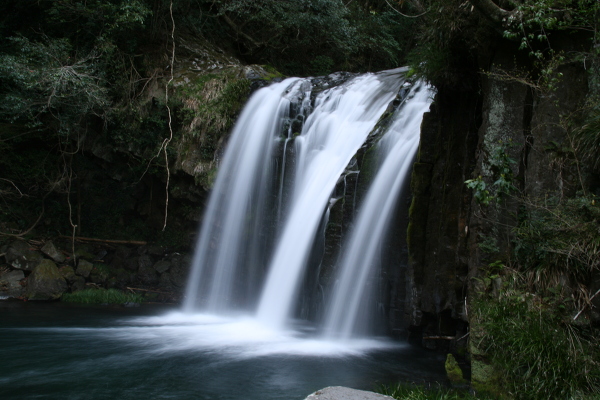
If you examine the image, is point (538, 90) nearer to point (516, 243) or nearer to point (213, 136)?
point (516, 243)

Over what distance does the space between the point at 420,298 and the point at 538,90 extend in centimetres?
335

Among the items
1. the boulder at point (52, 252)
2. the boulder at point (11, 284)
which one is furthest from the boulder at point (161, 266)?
the boulder at point (11, 284)

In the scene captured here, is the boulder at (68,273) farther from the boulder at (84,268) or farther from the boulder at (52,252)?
the boulder at (52,252)

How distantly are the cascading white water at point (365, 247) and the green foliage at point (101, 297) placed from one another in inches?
230

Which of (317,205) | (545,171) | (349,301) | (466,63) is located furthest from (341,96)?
(545,171)

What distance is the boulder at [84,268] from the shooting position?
1210cm

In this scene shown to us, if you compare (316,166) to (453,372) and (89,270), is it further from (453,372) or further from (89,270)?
(89,270)

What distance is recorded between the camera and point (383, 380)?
6.01m

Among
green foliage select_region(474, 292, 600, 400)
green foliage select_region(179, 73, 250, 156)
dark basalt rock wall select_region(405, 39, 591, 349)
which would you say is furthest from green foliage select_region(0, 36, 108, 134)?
green foliage select_region(474, 292, 600, 400)

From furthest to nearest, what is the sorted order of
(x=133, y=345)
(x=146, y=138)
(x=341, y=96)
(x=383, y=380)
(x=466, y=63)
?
(x=146, y=138) → (x=341, y=96) → (x=133, y=345) → (x=466, y=63) → (x=383, y=380)

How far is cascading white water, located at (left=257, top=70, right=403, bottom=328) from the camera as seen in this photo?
9.14 m

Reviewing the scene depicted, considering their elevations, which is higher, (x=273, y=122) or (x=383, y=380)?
(x=273, y=122)

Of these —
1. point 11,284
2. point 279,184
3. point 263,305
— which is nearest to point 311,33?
point 279,184

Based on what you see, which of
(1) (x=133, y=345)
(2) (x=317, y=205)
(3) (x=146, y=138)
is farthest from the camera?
(3) (x=146, y=138)
